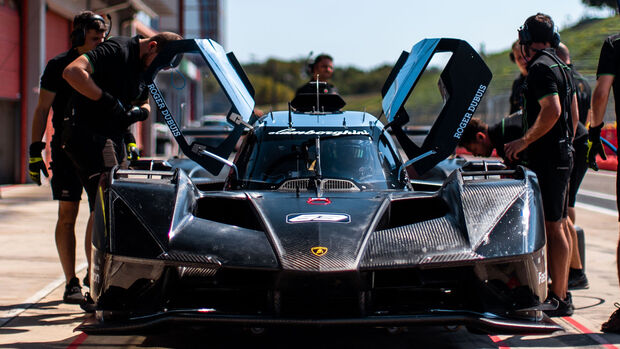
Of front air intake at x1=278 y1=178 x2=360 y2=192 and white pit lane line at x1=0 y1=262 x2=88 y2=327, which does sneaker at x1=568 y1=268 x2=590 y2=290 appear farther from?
white pit lane line at x1=0 y1=262 x2=88 y2=327

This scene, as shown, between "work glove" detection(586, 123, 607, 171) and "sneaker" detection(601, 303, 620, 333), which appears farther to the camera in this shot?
"work glove" detection(586, 123, 607, 171)

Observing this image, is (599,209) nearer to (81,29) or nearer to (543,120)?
(543,120)

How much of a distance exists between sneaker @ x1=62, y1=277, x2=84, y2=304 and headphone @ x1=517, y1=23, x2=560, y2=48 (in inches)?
136

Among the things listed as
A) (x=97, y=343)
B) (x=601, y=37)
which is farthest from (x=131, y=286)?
(x=601, y=37)

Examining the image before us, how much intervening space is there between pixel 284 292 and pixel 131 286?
2.32 feet

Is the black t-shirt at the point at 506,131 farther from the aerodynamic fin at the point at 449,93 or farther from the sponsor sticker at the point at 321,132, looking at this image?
the sponsor sticker at the point at 321,132

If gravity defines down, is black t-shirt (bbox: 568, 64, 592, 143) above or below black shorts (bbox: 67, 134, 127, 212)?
above

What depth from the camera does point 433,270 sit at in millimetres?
3463

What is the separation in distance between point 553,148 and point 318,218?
6.67 ft

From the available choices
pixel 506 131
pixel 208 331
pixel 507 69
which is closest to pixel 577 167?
pixel 506 131

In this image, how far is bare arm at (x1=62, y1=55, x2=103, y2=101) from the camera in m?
4.80

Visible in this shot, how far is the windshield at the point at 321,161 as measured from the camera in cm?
474

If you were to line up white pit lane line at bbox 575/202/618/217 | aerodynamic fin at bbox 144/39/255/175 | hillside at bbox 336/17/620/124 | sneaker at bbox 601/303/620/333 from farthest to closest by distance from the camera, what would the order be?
hillside at bbox 336/17/620/124 → white pit lane line at bbox 575/202/618/217 → aerodynamic fin at bbox 144/39/255/175 → sneaker at bbox 601/303/620/333

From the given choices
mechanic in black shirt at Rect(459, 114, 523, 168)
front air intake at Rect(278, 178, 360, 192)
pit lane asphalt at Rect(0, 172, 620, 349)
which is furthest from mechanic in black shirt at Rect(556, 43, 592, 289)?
front air intake at Rect(278, 178, 360, 192)
